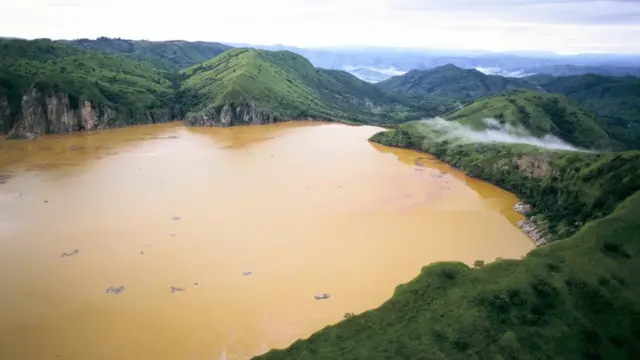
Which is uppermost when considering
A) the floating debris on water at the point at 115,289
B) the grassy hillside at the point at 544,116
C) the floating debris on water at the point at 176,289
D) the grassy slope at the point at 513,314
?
the grassy hillside at the point at 544,116

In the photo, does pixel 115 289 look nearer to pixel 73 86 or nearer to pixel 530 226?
pixel 530 226

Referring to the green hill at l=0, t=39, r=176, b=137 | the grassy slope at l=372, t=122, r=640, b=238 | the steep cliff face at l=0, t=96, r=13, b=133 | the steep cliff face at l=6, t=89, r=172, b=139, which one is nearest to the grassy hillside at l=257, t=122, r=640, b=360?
the grassy slope at l=372, t=122, r=640, b=238

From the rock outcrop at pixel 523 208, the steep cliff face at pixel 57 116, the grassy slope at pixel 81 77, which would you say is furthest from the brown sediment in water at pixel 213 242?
the grassy slope at pixel 81 77

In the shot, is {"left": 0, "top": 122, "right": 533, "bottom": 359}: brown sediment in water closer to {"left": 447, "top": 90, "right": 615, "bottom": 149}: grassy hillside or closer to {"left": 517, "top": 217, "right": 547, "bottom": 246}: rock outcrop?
{"left": 517, "top": 217, "right": 547, "bottom": 246}: rock outcrop

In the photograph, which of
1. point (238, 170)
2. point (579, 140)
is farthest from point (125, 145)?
point (579, 140)

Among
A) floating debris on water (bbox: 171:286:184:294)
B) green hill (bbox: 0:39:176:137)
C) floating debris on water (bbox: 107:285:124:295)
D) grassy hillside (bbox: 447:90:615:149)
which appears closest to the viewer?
floating debris on water (bbox: 107:285:124:295)

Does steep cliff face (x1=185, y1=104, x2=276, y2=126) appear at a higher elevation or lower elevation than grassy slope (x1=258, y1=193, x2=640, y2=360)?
higher

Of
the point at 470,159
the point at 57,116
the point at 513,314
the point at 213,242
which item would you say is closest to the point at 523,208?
the point at 470,159

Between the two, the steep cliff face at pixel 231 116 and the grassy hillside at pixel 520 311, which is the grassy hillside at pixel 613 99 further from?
the grassy hillside at pixel 520 311
